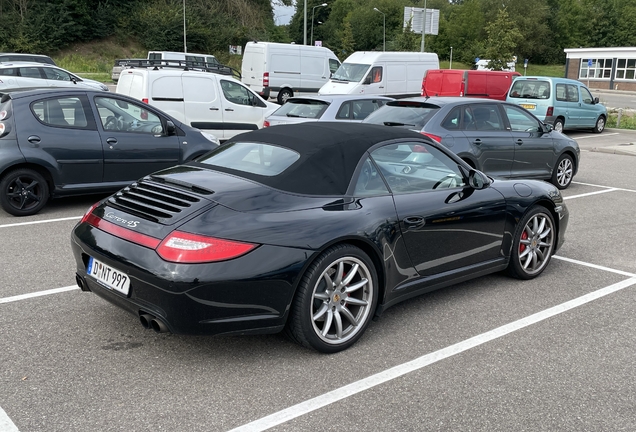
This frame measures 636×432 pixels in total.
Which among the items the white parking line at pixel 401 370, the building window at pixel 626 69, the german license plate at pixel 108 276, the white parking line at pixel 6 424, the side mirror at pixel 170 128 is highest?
the building window at pixel 626 69

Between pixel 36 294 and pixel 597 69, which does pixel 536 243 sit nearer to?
pixel 36 294

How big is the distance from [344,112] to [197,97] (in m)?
3.17

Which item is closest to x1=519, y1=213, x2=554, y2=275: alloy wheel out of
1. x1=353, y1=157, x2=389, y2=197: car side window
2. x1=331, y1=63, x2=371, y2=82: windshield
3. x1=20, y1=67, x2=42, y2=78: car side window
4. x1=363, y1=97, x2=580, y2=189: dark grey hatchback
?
x1=353, y1=157, x2=389, y2=197: car side window

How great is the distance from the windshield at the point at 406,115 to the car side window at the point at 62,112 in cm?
388

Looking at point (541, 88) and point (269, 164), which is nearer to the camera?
point (269, 164)

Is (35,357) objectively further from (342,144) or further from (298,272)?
(342,144)

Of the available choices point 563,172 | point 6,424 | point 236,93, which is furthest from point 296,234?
point 236,93

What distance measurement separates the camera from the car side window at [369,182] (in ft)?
14.5

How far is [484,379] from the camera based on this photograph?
12.6ft

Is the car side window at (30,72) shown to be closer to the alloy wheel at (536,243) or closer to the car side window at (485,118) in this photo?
the car side window at (485,118)

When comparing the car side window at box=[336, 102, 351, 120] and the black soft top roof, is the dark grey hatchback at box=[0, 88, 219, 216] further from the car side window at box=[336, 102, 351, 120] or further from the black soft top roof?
the car side window at box=[336, 102, 351, 120]

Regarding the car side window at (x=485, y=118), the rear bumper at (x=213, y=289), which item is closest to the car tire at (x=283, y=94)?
the car side window at (x=485, y=118)

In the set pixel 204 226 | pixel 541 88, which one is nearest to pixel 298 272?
pixel 204 226

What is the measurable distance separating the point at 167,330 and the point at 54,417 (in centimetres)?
73
